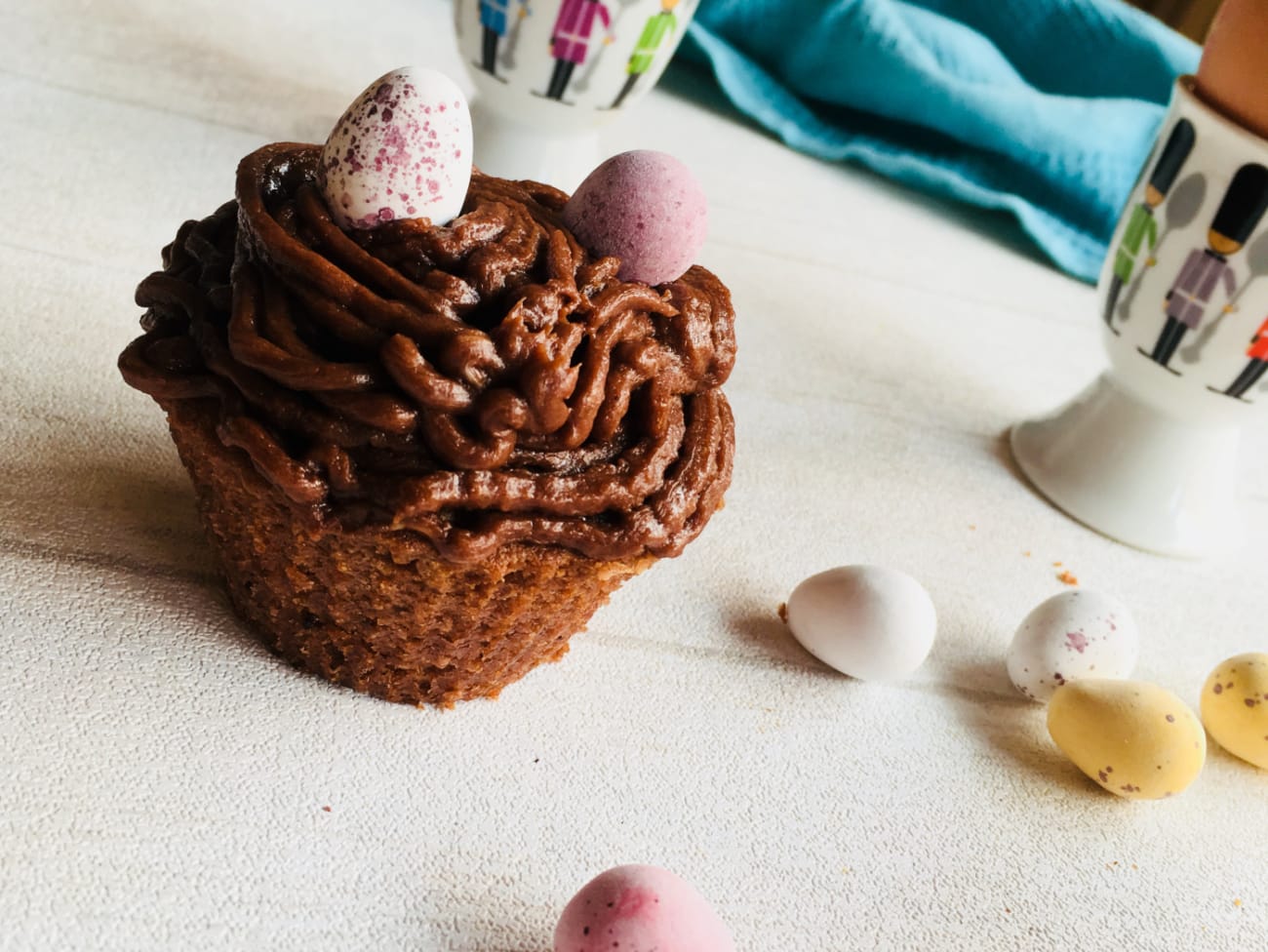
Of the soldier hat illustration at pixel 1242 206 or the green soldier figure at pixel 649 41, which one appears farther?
the green soldier figure at pixel 649 41

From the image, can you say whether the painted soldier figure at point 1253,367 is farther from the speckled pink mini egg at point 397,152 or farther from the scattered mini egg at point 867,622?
the speckled pink mini egg at point 397,152

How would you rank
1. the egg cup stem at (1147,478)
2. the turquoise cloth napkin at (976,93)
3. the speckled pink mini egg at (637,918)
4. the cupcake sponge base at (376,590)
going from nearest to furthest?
the speckled pink mini egg at (637,918), the cupcake sponge base at (376,590), the egg cup stem at (1147,478), the turquoise cloth napkin at (976,93)

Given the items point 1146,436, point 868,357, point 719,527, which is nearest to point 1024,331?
point 868,357

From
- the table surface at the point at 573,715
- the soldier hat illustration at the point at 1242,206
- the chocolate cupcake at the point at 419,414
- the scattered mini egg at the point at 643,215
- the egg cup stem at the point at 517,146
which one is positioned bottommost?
the table surface at the point at 573,715

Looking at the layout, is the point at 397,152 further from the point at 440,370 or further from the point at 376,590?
the point at 376,590

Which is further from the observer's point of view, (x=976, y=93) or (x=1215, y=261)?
(x=976, y=93)

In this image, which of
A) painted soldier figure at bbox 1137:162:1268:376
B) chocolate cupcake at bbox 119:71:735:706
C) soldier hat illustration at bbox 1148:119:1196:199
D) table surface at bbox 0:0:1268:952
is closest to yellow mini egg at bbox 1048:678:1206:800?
table surface at bbox 0:0:1268:952

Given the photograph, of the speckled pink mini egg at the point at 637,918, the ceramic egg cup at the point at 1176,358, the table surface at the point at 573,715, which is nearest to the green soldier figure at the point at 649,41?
the table surface at the point at 573,715

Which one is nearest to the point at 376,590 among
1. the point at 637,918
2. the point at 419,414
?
the point at 419,414
